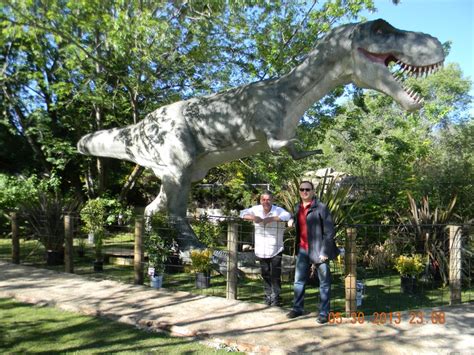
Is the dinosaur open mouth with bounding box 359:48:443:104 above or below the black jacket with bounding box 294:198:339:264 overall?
above

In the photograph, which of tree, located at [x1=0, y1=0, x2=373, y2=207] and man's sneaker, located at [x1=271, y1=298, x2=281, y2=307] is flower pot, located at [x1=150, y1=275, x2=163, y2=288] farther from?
A: tree, located at [x1=0, y1=0, x2=373, y2=207]

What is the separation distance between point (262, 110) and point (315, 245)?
223 centimetres

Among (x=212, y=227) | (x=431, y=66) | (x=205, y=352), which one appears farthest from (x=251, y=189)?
(x=205, y=352)

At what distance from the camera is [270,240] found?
4.99 metres

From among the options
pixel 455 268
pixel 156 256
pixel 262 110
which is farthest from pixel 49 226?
pixel 455 268

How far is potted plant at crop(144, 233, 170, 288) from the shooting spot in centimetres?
594

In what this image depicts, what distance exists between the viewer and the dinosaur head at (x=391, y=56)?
5.00m

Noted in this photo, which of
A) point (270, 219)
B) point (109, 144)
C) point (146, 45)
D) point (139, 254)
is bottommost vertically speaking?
point (139, 254)

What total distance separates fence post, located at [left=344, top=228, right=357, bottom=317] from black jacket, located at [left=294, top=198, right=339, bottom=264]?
0.42 meters

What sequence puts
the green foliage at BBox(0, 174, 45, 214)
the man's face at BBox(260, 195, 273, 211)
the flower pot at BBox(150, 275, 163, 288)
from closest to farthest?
the man's face at BBox(260, 195, 273, 211) < the flower pot at BBox(150, 275, 163, 288) < the green foliage at BBox(0, 174, 45, 214)

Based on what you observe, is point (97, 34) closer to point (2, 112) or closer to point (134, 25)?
point (134, 25)

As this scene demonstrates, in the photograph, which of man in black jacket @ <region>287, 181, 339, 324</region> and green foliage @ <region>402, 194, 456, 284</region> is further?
green foliage @ <region>402, 194, 456, 284</region>

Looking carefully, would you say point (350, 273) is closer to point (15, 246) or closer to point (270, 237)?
point (270, 237)
